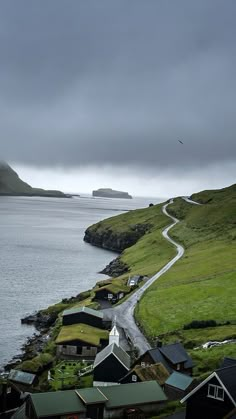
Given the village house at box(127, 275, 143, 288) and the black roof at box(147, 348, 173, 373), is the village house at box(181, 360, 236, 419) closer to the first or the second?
the black roof at box(147, 348, 173, 373)

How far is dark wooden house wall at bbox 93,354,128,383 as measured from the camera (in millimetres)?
57312

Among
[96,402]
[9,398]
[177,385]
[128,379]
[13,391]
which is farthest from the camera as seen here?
[128,379]

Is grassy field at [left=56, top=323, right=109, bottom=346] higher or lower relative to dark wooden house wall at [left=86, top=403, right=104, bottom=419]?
lower

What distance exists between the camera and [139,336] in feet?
245

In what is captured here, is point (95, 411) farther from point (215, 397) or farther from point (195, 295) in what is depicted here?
point (195, 295)

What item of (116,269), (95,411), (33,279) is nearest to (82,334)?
(95,411)

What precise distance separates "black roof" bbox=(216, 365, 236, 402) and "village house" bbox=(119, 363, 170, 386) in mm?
16730

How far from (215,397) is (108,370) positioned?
22452mm

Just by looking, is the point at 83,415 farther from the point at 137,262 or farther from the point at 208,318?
the point at 137,262

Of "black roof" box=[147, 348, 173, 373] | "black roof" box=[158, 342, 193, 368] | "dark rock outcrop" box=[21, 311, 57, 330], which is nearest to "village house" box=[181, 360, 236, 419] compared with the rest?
"black roof" box=[147, 348, 173, 373]

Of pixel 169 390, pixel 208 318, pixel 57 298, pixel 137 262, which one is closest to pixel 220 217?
pixel 137 262

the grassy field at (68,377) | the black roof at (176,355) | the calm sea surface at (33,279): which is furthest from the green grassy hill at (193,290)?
the calm sea surface at (33,279)

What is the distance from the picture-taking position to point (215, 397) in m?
37.0

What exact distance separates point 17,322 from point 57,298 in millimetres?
22191
